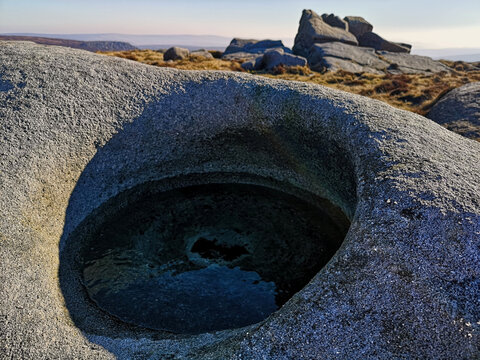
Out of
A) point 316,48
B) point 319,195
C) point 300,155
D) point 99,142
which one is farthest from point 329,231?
point 316,48

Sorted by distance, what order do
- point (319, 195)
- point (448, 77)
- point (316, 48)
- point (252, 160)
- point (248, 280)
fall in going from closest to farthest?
1. point (248, 280)
2. point (319, 195)
3. point (252, 160)
4. point (448, 77)
5. point (316, 48)

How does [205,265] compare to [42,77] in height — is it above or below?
below

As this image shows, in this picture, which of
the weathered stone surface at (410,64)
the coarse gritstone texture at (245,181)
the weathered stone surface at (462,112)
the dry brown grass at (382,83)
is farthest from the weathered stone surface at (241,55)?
the coarse gritstone texture at (245,181)

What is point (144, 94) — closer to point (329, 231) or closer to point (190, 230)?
point (190, 230)

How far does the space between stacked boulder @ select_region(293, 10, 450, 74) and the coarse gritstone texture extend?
92.6ft

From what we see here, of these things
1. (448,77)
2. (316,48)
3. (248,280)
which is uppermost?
(316,48)

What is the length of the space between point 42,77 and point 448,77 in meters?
39.6

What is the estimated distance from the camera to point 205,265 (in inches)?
437

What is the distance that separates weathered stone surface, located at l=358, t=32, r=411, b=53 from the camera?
57938mm

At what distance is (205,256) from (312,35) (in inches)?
1825

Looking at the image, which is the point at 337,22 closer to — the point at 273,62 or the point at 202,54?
the point at 202,54

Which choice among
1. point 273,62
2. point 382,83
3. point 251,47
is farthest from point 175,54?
point 382,83

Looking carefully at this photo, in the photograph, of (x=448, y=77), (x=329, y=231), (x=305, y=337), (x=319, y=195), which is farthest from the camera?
(x=448, y=77)

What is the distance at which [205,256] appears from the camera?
37.7ft
